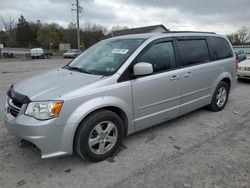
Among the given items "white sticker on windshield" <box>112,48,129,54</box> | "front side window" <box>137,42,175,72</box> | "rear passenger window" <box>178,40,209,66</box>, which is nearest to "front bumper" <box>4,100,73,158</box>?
"white sticker on windshield" <box>112,48,129,54</box>

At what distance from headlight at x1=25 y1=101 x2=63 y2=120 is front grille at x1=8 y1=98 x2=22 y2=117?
0.29 m

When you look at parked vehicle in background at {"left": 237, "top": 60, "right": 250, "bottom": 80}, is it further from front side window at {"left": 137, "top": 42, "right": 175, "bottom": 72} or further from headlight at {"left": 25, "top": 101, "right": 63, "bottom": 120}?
headlight at {"left": 25, "top": 101, "right": 63, "bottom": 120}

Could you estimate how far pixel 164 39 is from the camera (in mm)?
3758

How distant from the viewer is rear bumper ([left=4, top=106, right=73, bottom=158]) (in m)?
2.57

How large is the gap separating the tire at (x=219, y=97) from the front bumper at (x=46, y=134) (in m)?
3.43

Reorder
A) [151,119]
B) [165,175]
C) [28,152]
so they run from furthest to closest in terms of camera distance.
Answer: [151,119]
[28,152]
[165,175]

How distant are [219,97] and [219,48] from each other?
1.10 m

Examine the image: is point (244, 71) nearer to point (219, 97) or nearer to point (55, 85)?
point (219, 97)

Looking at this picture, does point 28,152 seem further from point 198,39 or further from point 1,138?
point 198,39

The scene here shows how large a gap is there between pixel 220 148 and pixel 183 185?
3.79ft

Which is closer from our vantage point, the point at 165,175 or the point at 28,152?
the point at 165,175

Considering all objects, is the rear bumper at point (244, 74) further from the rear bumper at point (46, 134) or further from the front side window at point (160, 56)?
the rear bumper at point (46, 134)

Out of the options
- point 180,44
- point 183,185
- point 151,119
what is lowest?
point 183,185

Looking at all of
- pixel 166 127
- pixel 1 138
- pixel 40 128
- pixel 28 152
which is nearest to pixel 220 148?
pixel 166 127
